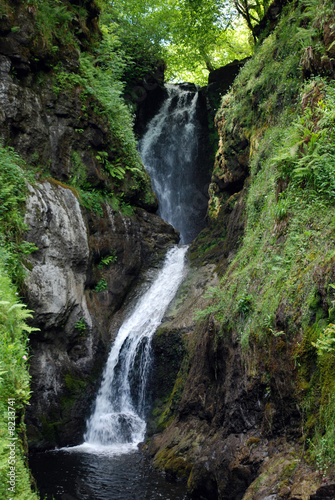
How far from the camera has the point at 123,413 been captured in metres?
11.4

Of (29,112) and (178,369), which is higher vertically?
(29,112)

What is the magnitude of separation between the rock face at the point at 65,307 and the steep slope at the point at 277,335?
106 inches

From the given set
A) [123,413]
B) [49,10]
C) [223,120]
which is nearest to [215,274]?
[123,413]

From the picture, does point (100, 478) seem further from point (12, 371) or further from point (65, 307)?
point (12, 371)

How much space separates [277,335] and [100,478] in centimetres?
540

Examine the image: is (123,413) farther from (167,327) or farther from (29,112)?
(29,112)

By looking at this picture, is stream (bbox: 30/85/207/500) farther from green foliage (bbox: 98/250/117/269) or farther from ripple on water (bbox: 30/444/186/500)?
green foliage (bbox: 98/250/117/269)

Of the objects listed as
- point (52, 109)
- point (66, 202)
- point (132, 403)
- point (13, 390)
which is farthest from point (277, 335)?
point (52, 109)

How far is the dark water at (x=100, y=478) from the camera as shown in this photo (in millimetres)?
7473

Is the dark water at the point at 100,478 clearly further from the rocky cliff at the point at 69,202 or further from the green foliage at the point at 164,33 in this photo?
the green foliage at the point at 164,33

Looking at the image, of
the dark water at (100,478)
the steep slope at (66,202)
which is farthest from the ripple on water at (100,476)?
the steep slope at (66,202)

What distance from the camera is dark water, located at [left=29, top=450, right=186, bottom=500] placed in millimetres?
7473

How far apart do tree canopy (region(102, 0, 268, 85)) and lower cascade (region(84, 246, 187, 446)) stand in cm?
1502

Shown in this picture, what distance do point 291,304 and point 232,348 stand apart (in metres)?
2.07
